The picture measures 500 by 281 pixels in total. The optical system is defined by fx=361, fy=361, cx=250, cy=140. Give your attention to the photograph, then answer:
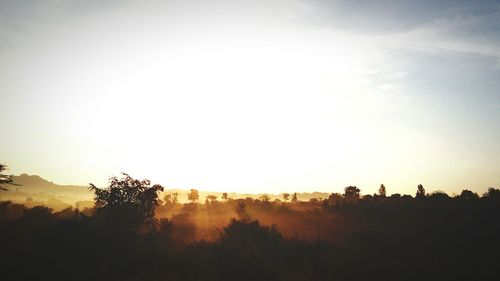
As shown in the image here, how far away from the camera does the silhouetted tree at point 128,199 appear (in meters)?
29.8

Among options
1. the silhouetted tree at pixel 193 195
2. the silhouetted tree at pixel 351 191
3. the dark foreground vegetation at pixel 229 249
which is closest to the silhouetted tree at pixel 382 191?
the silhouetted tree at pixel 351 191

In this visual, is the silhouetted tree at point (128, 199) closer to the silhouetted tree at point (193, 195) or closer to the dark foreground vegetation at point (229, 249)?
the dark foreground vegetation at point (229, 249)

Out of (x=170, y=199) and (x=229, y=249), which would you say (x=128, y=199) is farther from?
(x=170, y=199)

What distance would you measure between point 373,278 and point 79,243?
19138 mm

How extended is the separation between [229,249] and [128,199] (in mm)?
10598

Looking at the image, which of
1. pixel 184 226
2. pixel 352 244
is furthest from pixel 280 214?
pixel 352 244

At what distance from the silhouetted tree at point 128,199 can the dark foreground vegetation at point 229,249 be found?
81 mm

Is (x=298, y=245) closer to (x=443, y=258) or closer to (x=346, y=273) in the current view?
(x=346, y=273)

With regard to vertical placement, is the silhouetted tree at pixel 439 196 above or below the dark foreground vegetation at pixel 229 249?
above

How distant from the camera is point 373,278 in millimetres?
22094

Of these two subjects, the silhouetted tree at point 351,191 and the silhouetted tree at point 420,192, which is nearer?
the silhouetted tree at point 420,192

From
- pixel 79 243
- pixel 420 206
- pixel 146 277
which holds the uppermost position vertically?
pixel 420 206

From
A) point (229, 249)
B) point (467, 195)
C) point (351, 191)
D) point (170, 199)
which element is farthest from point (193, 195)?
point (229, 249)

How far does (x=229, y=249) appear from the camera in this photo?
83.9 feet
